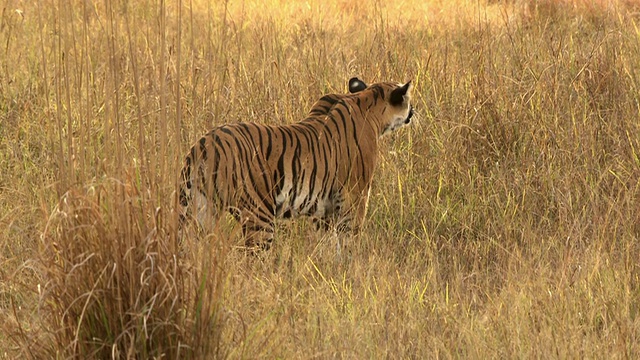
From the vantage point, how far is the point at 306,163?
427 cm

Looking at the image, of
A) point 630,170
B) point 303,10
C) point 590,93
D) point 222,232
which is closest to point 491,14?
point 303,10

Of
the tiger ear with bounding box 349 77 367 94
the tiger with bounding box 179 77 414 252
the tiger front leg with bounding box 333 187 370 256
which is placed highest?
the tiger ear with bounding box 349 77 367 94

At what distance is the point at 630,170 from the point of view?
15.6 ft

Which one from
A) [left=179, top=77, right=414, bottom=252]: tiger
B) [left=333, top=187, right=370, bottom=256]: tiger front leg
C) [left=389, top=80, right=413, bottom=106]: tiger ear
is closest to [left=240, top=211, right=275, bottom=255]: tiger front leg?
[left=179, top=77, right=414, bottom=252]: tiger

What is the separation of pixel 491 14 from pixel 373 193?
4521 millimetres

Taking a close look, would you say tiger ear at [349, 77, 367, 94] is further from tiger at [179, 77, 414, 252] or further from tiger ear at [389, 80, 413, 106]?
tiger ear at [389, 80, 413, 106]

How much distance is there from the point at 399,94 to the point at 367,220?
60 centimetres

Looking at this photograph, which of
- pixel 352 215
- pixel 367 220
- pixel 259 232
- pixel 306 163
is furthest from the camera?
pixel 367 220

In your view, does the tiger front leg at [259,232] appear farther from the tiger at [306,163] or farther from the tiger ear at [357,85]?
the tiger ear at [357,85]

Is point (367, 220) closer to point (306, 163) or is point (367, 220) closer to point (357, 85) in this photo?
point (306, 163)

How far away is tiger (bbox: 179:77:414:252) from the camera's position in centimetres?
388

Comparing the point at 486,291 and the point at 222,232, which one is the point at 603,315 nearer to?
the point at 486,291

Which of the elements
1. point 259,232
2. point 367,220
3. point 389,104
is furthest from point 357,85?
point 259,232

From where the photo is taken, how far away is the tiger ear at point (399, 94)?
4648 mm
